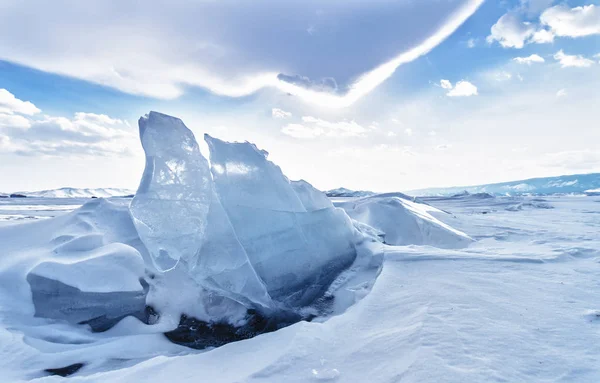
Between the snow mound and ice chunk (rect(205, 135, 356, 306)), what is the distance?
2.58 metres

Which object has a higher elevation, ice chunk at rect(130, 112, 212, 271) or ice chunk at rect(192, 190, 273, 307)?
ice chunk at rect(130, 112, 212, 271)

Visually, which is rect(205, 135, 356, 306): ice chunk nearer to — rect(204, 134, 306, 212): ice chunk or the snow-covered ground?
rect(204, 134, 306, 212): ice chunk

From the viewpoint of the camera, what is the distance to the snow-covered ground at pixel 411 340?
1.68m

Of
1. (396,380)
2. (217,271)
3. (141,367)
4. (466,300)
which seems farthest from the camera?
(217,271)

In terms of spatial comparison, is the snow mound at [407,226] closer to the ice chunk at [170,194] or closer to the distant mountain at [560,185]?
the ice chunk at [170,194]

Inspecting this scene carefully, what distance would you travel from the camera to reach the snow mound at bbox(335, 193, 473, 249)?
6215 millimetres

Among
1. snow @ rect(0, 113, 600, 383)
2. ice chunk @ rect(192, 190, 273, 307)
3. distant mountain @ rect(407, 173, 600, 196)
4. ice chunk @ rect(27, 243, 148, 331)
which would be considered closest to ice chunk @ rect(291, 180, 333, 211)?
snow @ rect(0, 113, 600, 383)

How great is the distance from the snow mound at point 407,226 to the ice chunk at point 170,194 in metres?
4.41

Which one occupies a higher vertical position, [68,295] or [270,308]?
[68,295]

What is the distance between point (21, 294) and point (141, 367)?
231 centimetres

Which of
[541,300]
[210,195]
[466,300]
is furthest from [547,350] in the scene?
[210,195]

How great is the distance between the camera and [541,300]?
2566 mm

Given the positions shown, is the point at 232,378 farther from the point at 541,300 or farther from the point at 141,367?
the point at 541,300

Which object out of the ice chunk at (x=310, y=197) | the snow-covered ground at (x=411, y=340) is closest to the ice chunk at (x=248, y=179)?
the ice chunk at (x=310, y=197)
